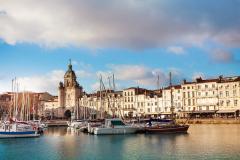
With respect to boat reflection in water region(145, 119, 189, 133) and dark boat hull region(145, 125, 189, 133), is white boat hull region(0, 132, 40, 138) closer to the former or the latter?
boat reflection in water region(145, 119, 189, 133)

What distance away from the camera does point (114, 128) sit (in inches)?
2260

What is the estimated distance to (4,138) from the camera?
2032 inches

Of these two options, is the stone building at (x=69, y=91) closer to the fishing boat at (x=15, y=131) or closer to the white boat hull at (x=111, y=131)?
the white boat hull at (x=111, y=131)

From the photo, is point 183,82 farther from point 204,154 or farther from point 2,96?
point 2,96

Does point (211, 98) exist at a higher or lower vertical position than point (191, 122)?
higher

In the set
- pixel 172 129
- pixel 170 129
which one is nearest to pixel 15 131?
pixel 170 129

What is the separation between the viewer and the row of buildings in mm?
88250

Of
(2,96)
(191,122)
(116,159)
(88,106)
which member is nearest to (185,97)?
(191,122)

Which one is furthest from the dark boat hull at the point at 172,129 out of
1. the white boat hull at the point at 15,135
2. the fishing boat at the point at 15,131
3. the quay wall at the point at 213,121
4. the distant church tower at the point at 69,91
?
the distant church tower at the point at 69,91

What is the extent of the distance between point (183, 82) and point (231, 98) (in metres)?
14.5

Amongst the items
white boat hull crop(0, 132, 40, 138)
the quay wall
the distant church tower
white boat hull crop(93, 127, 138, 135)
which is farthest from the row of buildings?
white boat hull crop(0, 132, 40, 138)

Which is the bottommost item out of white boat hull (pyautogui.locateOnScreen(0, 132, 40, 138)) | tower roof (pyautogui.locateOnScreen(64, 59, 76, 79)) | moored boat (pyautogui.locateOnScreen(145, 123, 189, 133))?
white boat hull (pyautogui.locateOnScreen(0, 132, 40, 138))

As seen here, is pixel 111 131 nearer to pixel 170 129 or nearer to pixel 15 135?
pixel 170 129

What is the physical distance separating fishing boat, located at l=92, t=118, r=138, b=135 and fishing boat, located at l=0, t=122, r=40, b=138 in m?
9.43
